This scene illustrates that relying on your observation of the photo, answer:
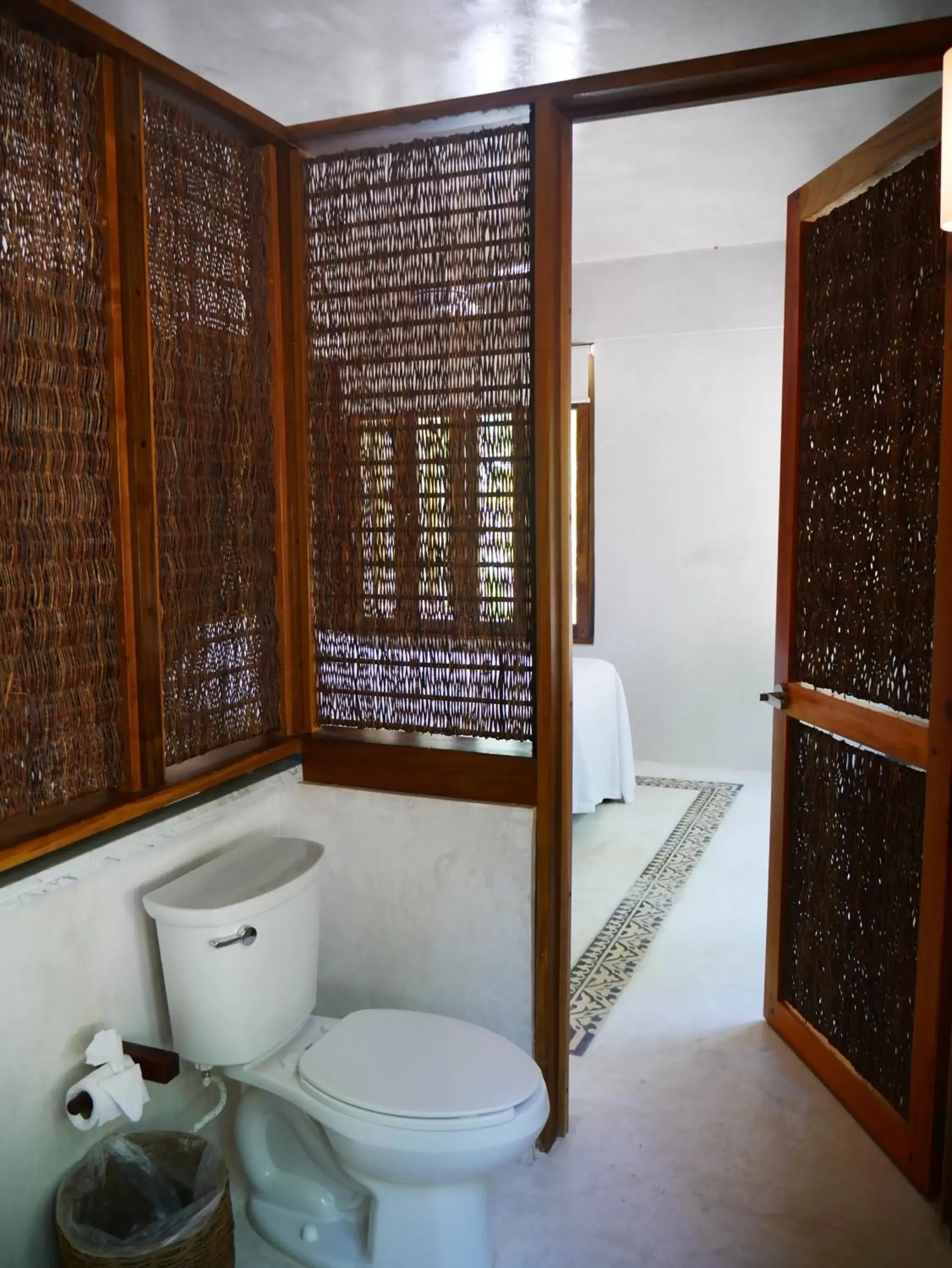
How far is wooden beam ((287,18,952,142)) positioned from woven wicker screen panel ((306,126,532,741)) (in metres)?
0.06

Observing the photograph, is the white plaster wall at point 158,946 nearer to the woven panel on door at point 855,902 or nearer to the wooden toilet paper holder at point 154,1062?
the wooden toilet paper holder at point 154,1062

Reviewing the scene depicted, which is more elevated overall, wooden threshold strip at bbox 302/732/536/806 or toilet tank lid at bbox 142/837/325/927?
wooden threshold strip at bbox 302/732/536/806

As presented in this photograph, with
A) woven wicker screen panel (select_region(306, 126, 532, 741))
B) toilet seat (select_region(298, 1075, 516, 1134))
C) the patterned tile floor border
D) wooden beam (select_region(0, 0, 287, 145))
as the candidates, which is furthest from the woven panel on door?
wooden beam (select_region(0, 0, 287, 145))

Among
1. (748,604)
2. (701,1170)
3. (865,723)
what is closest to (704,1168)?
(701,1170)

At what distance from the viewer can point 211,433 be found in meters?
2.00

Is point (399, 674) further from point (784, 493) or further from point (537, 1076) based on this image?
point (784, 493)

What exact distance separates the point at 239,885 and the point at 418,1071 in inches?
18.9

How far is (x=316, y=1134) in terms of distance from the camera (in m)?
1.90

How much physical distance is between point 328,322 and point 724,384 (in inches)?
131

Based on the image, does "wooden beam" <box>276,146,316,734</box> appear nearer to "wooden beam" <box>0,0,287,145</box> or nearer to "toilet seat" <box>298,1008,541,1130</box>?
"wooden beam" <box>0,0,287,145</box>

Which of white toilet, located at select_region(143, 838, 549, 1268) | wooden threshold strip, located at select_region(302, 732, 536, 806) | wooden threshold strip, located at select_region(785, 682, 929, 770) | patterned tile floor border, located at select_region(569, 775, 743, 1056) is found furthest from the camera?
patterned tile floor border, located at select_region(569, 775, 743, 1056)

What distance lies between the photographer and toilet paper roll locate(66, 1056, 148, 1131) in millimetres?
1643

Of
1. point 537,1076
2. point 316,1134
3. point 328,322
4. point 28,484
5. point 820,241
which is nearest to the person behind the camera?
point 28,484

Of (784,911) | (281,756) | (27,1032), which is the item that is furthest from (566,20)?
(27,1032)
